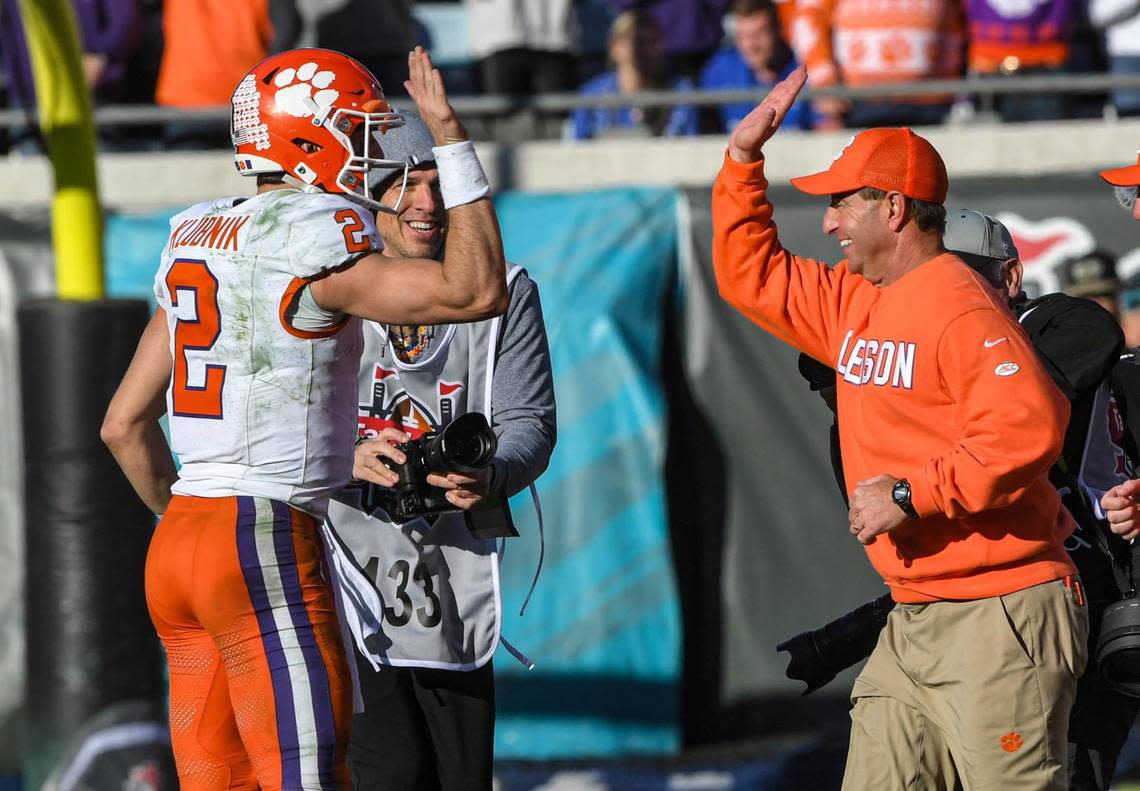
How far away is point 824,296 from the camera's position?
14.3 ft

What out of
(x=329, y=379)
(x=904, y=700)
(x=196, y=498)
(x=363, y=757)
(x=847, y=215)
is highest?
(x=847, y=215)

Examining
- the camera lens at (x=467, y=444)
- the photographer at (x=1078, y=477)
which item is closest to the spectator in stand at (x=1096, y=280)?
the photographer at (x=1078, y=477)

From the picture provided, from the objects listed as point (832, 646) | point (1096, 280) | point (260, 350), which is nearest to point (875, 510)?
point (832, 646)

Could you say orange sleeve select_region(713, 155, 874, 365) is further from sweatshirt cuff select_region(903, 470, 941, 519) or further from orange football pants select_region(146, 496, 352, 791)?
orange football pants select_region(146, 496, 352, 791)

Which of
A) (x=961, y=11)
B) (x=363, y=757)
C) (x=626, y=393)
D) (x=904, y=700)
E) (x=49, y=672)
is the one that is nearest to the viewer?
(x=904, y=700)

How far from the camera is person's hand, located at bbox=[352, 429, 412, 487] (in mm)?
4086

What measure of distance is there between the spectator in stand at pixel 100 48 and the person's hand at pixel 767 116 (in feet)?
15.8

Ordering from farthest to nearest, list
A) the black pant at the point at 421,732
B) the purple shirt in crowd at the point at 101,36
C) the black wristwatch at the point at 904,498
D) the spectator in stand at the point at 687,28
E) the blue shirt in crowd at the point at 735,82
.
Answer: the spectator in stand at the point at 687,28, the blue shirt in crowd at the point at 735,82, the purple shirt in crowd at the point at 101,36, the black pant at the point at 421,732, the black wristwatch at the point at 904,498

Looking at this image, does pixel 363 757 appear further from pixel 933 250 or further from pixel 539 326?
pixel 933 250

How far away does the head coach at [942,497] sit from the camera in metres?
3.78

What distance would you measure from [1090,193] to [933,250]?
3893 millimetres

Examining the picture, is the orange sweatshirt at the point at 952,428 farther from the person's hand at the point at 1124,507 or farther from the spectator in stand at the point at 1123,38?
the spectator in stand at the point at 1123,38

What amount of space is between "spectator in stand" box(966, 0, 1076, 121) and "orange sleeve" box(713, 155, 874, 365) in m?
4.89

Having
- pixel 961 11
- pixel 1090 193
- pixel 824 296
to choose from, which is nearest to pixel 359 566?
pixel 824 296
